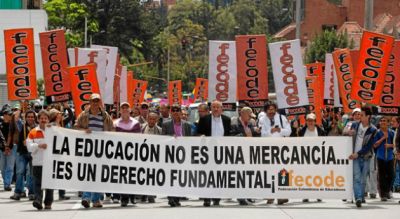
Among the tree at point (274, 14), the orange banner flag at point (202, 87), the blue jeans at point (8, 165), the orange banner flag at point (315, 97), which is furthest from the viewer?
the tree at point (274, 14)

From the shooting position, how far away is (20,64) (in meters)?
23.1

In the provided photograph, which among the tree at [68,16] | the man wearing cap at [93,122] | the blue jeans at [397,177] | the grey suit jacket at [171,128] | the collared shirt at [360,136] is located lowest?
the blue jeans at [397,177]

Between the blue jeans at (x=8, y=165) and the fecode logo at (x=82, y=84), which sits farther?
the blue jeans at (x=8, y=165)

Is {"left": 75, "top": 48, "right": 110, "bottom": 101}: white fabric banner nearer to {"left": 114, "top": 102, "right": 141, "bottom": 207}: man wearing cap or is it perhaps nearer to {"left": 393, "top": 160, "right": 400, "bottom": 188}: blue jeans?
{"left": 114, "top": 102, "right": 141, "bottom": 207}: man wearing cap

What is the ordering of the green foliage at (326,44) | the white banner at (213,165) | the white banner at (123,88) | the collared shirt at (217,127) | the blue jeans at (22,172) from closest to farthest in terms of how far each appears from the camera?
1. the white banner at (213,165)
2. the collared shirt at (217,127)
3. the blue jeans at (22,172)
4. the white banner at (123,88)
5. the green foliage at (326,44)

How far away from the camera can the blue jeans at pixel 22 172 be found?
66.8 feet

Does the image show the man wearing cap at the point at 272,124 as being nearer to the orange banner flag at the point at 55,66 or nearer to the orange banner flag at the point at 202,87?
the orange banner flag at the point at 55,66

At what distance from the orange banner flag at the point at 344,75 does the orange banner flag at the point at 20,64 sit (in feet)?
20.4

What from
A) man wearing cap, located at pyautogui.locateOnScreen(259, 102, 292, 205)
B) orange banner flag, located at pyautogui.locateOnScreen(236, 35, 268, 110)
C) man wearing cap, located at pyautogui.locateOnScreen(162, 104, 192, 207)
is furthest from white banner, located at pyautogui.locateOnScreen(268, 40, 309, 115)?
man wearing cap, located at pyautogui.locateOnScreen(162, 104, 192, 207)

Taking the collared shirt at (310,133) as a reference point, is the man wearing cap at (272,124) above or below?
above

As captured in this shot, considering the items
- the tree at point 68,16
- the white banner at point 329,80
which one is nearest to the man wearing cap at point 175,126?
the white banner at point 329,80

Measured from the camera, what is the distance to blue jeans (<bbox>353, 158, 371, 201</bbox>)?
1894 centimetres

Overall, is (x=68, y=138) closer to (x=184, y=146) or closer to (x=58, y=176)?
(x=58, y=176)

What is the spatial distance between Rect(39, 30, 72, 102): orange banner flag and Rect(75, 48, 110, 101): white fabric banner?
16.8 inches
